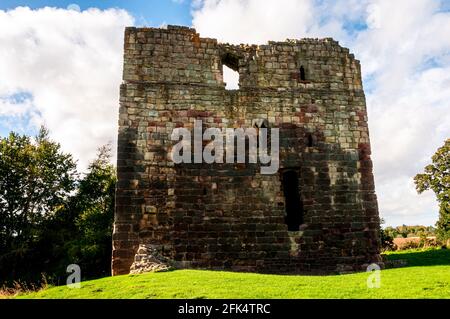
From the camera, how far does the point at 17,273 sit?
20.9 metres

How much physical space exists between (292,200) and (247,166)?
1.85m

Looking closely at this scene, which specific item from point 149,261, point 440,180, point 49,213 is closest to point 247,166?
point 149,261

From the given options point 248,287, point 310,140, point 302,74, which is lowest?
point 248,287

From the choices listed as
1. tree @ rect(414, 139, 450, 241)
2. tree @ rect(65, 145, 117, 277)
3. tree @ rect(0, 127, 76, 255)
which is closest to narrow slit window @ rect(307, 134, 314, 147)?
tree @ rect(65, 145, 117, 277)

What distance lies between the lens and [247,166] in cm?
1227

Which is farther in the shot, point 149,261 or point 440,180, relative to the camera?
point 440,180

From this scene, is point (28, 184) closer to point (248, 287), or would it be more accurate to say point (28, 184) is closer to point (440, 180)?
point (248, 287)

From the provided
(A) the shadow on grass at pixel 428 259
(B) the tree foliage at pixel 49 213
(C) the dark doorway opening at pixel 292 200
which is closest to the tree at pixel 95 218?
(B) the tree foliage at pixel 49 213

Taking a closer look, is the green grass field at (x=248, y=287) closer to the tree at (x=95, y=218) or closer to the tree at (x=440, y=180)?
the tree at (x=95, y=218)

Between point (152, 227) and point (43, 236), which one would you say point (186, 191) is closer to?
point (152, 227)

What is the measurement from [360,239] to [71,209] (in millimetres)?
18186

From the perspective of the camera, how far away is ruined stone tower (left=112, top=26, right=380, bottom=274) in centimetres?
1149

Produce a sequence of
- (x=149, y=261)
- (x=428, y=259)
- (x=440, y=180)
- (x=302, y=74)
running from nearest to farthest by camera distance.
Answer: (x=149, y=261)
(x=302, y=74)
(x=428, y=259)
(x=440, y=180)

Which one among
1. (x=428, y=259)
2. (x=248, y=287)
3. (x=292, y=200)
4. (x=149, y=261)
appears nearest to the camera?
(x=248, y=287)
